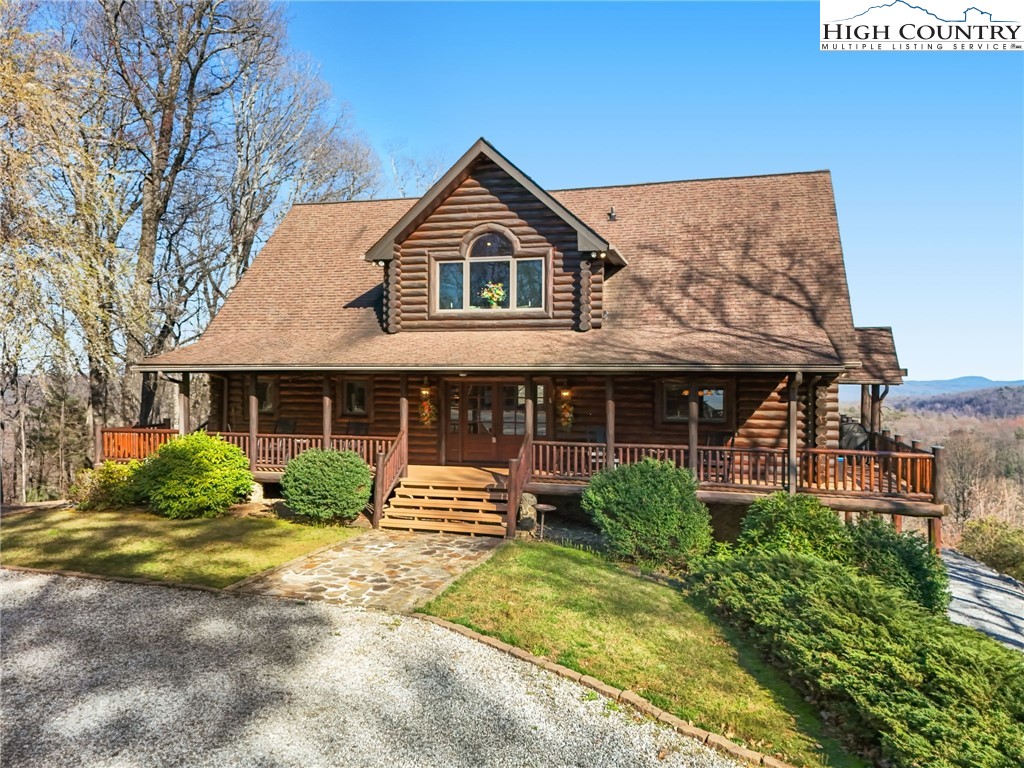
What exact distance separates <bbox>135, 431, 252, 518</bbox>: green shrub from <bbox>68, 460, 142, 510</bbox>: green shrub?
35cm

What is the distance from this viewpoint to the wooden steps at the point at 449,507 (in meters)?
12.7

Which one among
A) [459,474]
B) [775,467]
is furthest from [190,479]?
[775,467]

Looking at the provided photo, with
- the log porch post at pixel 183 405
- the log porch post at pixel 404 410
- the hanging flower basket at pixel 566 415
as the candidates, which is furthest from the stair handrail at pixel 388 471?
the log porch post at pixel 183 405

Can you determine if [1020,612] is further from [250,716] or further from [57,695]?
[57,695]

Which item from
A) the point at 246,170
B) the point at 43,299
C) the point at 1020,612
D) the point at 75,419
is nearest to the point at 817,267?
the point at 1020,612

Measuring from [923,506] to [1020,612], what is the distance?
6.82 meters

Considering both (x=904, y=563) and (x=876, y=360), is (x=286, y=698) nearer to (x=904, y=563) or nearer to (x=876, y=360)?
(x=904, y=563)

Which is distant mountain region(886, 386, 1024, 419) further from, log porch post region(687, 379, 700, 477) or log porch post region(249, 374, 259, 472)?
log porch post region(249, 374, 259, 472)

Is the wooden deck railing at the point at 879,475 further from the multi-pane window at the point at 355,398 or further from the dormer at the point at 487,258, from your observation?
the multi-pane window at the point at 355,398

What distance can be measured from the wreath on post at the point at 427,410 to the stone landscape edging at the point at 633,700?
8.59 meters

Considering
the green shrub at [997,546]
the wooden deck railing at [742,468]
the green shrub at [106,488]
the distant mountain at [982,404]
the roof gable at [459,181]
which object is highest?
the roof gable at [459,181]

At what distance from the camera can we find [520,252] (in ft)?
50.9

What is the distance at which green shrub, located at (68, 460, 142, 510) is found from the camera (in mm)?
14008

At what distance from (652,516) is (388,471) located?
6116mm
